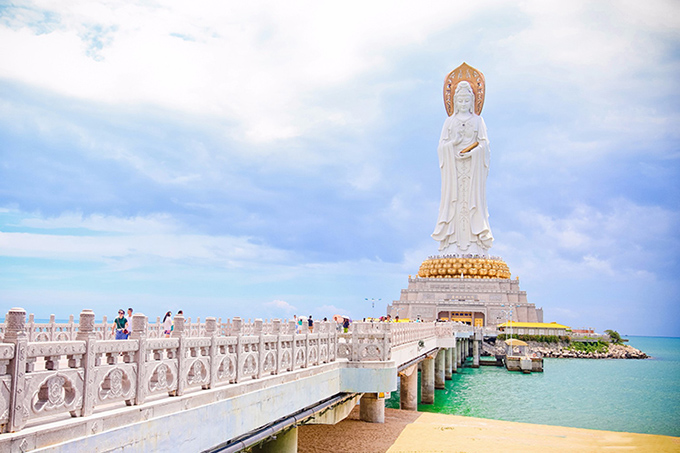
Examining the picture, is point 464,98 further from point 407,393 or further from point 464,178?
point 407,393

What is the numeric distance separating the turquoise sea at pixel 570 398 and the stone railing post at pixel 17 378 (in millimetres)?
21301

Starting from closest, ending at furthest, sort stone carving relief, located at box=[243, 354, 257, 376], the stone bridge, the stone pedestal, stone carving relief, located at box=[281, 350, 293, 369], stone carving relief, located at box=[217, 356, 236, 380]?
the stone bridge
stone carving relief, located at box=[217, 356, 236, 380]
stone carving relief, located at box=[243, 354, 257, 376]
stone carving relief, located at box=[281, 350, 293, 369]
the stone pedestal

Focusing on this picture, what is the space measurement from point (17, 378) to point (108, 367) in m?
0.99

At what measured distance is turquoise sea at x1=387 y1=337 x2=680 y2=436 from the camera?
77.6ft

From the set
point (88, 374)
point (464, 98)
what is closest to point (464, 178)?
point (464, 98)

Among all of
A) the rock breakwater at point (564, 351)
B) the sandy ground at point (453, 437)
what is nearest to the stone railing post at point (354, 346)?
the sandy ground at point (453, 437)

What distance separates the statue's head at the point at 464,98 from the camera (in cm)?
5494

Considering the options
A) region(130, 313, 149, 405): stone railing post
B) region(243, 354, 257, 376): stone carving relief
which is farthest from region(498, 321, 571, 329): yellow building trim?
region(130, 313, 149, 405): stone railing post

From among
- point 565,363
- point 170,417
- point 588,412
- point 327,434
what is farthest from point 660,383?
point 170,417

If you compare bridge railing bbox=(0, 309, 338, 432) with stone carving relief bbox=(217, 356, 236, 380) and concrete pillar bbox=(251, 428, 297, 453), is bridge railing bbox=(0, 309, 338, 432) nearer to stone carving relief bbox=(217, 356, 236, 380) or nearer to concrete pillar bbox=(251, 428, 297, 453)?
stone carving relief bbox=(217, 356, 236, 380)

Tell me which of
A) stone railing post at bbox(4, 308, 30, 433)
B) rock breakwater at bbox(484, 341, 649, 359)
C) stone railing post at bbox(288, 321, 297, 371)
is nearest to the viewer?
stone railing post at bbox(4, 308, 30, 433)

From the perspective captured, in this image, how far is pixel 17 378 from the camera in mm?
4664

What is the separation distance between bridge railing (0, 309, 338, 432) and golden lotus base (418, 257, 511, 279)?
155 feet

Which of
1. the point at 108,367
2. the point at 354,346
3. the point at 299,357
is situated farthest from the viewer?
the point at 354,346
